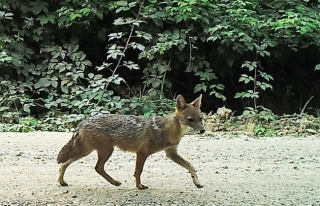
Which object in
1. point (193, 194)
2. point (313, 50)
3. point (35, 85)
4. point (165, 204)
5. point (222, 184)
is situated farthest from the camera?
point (313, 50)

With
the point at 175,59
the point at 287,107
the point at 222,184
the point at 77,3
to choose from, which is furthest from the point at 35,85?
the point at 222,184

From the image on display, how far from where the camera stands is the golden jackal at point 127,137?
17.3 ft

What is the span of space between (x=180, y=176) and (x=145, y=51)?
17.8ft

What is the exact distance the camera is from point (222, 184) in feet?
17.7

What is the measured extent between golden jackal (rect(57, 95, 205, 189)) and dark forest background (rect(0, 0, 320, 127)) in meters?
4.82

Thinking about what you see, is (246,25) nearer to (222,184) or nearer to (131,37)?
(131,37)

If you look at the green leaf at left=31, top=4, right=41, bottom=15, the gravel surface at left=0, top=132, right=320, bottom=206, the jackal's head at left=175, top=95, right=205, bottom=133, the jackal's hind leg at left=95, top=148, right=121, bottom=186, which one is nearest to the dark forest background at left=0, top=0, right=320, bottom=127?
the green leaf at left=31, top=4, right=41, bottom=15

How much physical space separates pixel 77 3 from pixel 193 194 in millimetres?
7215

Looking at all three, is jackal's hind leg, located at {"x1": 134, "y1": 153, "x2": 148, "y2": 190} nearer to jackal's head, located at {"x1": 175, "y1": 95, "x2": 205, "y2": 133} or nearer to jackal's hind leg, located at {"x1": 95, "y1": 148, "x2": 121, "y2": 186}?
jackal's hind leg, located at {"x1": 95, "y1": 148, "x2": 121, "y2": 186}

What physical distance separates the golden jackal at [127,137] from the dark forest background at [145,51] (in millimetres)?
4821

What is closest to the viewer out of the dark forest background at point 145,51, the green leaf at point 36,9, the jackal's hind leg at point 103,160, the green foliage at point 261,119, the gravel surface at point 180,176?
the gravel surface at point 180,176

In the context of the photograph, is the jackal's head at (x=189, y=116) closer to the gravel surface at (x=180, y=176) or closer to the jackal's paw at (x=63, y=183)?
the gravel surface at (x=180, y=176)

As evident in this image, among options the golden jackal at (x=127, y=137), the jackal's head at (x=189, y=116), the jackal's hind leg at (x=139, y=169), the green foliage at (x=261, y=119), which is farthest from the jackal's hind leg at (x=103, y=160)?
the green foliage at (x=261, y=119)

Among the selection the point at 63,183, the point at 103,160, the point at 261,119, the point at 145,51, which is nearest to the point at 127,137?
the point at 103,160
